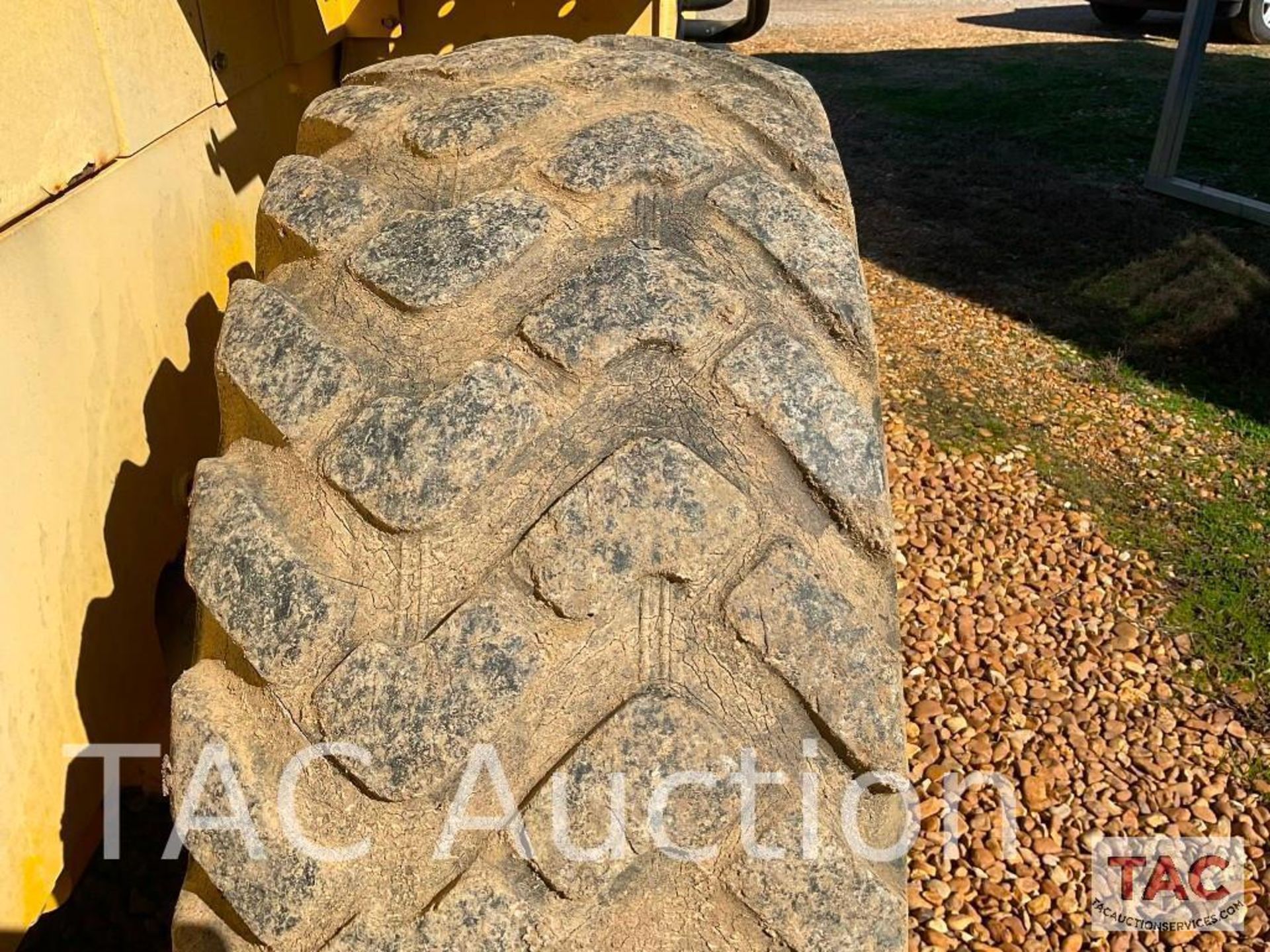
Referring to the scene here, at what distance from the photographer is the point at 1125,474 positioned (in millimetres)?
2852

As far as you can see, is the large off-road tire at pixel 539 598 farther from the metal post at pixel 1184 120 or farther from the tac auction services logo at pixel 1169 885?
the metal post at pixel 1184 120

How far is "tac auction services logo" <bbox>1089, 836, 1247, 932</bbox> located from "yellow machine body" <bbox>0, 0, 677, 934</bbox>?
1461 mm

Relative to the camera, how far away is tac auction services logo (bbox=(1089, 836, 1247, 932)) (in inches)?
68.6

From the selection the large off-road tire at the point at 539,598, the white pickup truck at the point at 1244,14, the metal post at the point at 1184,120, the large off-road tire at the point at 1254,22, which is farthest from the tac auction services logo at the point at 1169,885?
the large off-road tire at the point at 1254,22

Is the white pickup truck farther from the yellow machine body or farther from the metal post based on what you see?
the yellow machine body

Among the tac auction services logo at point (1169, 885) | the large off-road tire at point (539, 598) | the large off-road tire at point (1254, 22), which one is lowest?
the large off-road tire at point (1254, 22)

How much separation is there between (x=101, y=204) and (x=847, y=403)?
2.26 ft

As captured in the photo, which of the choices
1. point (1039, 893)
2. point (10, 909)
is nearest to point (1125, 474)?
point (1039, 893)

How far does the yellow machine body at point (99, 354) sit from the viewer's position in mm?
875

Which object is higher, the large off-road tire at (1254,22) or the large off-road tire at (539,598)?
the large off-road tire at (539,598)

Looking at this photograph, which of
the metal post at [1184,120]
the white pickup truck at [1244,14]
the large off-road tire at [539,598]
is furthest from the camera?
the white pickup truck at [1244,14]

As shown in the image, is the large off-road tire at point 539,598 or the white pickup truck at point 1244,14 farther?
the white pickup truck at point 1244,14

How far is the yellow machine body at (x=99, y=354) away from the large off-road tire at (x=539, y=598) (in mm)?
117

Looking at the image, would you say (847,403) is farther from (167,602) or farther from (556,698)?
(167,602)
